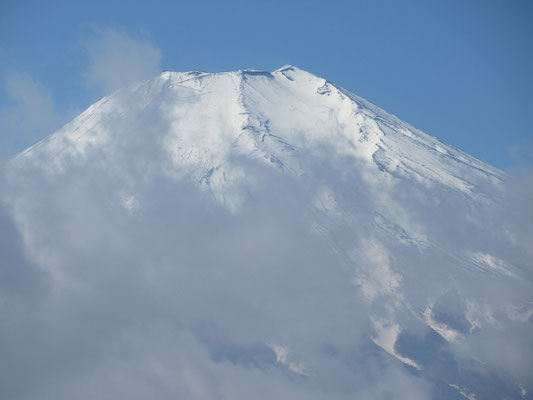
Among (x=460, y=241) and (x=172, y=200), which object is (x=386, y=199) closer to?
(x=460, y=241)

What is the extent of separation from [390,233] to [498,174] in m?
23.8

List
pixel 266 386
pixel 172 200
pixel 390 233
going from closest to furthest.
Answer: pixel 266 386
pixel 390 233
pixel 172 200

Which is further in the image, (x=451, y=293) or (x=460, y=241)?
(x=460, y=241)

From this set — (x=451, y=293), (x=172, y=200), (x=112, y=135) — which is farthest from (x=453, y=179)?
(x=112, y=135)

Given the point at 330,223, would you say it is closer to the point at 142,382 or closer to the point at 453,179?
the point at 453,179

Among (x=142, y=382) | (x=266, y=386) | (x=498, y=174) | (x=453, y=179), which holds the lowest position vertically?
(x=142, y=382)

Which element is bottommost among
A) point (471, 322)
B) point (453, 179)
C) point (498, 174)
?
point (471, 322)

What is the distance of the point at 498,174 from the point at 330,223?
2902 cm

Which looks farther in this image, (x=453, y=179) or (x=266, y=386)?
(x=453, y=179)

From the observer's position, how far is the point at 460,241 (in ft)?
327

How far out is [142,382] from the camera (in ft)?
295

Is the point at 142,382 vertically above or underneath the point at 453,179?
underneath

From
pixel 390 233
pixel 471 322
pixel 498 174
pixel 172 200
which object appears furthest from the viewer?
pixel 498 174

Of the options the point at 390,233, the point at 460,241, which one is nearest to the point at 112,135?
the point at 390,233
